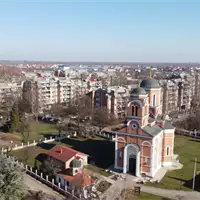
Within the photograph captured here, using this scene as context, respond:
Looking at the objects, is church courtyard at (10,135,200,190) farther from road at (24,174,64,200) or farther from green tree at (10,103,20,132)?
green tree at (10,103,20,132)

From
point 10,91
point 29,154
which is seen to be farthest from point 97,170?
point 10,91

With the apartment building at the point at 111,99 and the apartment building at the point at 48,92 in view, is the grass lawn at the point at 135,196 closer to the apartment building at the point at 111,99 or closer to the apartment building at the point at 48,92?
the apartment building at the point at 111,99

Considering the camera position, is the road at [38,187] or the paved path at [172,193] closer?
the paved path at [172,193]

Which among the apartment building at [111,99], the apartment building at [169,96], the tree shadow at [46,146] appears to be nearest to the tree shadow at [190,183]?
the tree shadow at [46,146]

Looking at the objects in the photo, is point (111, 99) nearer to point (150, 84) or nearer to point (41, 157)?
point (150, 84)

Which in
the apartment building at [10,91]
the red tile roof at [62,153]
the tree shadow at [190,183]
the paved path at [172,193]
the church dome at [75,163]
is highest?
the apartment building at [10,91]

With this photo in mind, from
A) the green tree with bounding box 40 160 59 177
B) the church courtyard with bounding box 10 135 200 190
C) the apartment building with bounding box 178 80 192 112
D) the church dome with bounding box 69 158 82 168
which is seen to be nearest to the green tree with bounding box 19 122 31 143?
the church courtyard with bounding box 10 135 200 190
